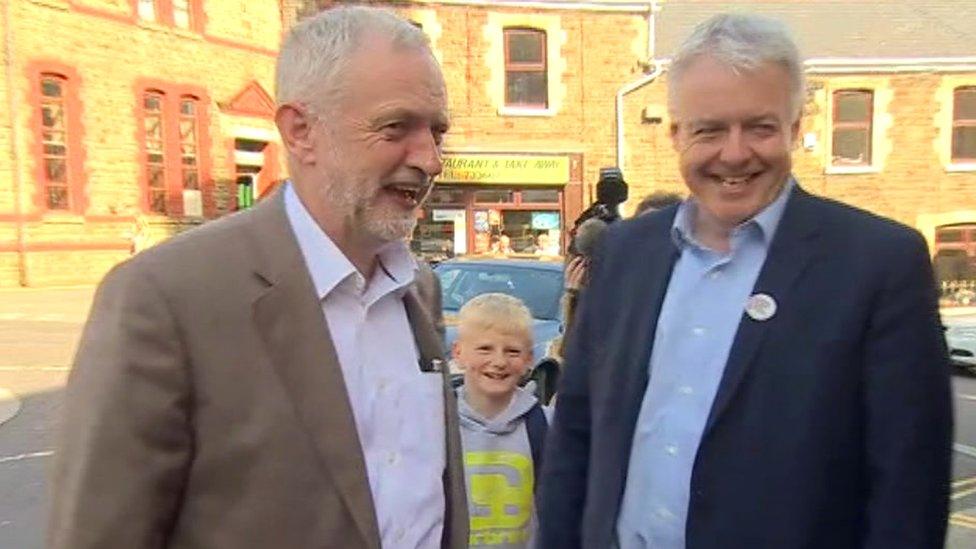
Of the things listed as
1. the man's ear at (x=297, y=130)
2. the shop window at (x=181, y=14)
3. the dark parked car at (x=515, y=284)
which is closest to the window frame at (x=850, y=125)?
the dark parked car at (x=515, y=284)

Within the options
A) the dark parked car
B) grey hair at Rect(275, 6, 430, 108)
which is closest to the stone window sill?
the dark parked car

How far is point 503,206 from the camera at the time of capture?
21656 millimetres

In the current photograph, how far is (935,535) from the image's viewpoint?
172 cm

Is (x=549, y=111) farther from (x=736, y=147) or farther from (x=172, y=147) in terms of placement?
(x=736, y=147)

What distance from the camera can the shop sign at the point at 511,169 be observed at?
68.6 ft

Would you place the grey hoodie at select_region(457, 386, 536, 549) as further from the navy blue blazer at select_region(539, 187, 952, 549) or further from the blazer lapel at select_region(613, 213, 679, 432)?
the navy blue blazer at select_region(539, 187, 952, 549)

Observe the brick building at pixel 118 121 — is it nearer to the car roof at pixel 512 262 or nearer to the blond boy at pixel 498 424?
the car roof at pixel 512 262

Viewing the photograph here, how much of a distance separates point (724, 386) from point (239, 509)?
36.9 inches

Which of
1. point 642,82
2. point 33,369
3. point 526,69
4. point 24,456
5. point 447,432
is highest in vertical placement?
point 526,69

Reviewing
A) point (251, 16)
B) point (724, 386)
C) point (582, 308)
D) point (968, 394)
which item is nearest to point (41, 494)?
point (582, 308)

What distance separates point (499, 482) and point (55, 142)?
17.8 meters

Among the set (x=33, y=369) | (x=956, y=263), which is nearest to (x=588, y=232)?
(x=33, y=369)

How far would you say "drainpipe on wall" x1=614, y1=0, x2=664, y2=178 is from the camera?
67.6ft

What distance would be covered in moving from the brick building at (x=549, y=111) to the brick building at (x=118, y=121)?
0.17 ft
